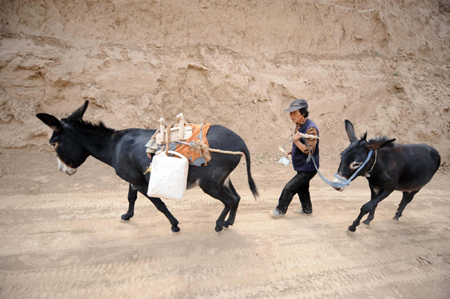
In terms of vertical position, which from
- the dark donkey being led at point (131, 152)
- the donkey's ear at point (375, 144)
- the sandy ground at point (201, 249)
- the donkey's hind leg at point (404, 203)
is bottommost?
the sandy ground at point (201, 249)

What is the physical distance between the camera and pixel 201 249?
3.13 metres

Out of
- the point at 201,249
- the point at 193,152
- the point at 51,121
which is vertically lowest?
the point at 201,249

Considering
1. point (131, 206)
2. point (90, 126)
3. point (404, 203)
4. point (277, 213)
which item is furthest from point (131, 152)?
point (404, 203)

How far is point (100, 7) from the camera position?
21.4ft

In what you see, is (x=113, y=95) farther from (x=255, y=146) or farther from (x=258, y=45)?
(x=258, y=45)

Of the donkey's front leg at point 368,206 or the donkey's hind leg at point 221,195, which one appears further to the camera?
the donkey's front leg at point 368,206

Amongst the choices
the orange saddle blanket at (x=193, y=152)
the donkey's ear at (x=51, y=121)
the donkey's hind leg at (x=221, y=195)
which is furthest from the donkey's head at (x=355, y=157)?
the donkey's ear at (x=51, y=121)

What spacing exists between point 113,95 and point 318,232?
586cm

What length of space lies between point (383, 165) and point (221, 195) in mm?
2489

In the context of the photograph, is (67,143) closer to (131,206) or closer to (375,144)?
(131,206)

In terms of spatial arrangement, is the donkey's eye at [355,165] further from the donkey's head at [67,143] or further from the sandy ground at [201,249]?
the donkey's head at [67,143]

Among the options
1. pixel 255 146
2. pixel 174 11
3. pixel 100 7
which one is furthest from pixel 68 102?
pixel 255 146

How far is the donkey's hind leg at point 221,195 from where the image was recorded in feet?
10.4

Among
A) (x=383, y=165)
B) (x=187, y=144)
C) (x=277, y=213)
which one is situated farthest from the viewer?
(x=277, y=213)
